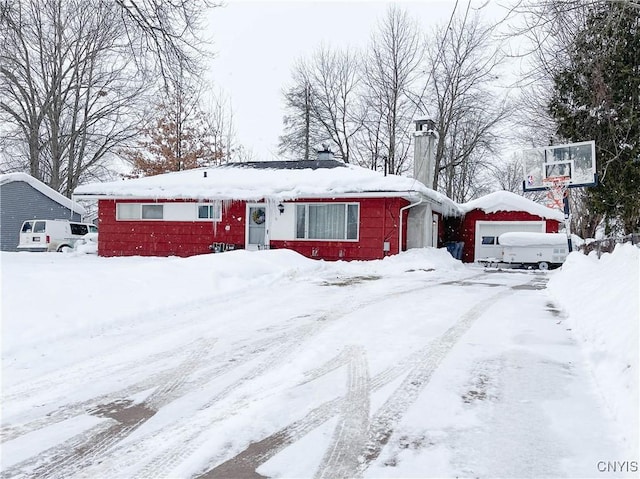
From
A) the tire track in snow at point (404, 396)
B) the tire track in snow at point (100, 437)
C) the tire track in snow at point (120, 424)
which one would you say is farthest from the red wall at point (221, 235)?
the tire track in snow at point (100, 437)

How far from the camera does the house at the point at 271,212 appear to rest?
573 inches

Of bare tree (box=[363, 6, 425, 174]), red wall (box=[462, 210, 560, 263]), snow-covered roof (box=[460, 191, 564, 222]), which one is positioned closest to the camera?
snow-covered roof (box=[460, 191, 564, 222])

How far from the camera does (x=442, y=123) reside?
88.2ft

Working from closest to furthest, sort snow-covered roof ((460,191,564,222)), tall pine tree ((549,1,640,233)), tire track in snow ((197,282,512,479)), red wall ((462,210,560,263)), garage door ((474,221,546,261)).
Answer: tire track in snow ((197,282,512,479)) < tall pine tree ((549,1,640,233)) < snow-covered roof ((460,191,564,222)) < garage door ((474,221,546,261)) < red wall ((462,210,560,263))

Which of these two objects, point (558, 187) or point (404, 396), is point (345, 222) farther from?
point (404, 396)

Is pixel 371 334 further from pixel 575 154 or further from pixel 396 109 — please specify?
pixel 396 109

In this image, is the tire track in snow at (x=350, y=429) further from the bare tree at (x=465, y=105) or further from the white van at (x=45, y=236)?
the bare tree at (x=465, y=105)

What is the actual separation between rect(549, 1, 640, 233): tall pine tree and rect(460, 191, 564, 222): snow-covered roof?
671 cm

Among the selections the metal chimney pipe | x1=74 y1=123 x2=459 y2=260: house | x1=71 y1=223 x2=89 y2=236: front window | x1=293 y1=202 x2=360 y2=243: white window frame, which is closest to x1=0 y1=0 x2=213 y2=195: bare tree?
x1=74 y1=123 x2=459 y2=260: house

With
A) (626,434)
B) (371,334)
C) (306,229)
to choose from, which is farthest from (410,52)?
(626,434)

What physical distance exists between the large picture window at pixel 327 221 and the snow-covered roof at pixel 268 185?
2.22 feet

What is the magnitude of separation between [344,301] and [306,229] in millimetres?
8136

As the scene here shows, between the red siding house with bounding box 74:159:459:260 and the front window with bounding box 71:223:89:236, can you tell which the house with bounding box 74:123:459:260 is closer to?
the red siding house with bounding box 74:159:459:260

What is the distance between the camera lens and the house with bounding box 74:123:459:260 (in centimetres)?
1455
